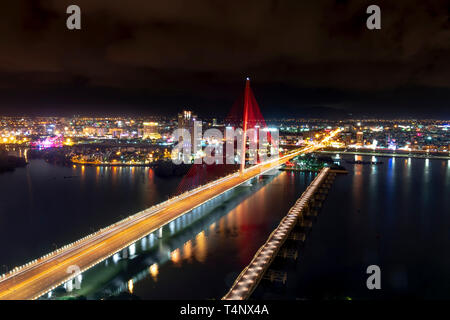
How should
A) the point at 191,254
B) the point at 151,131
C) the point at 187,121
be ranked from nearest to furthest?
1. the point at 191,254
2. the point at 187,121
3. the point at 151,131

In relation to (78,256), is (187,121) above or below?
above

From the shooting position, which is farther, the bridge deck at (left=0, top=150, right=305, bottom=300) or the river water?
the river water

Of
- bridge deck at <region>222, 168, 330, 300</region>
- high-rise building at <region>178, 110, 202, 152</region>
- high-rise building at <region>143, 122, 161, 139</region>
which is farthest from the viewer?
high-rise building at <region>143, 122, 161, 139</region>

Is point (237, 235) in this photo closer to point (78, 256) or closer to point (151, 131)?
point (78, 256)

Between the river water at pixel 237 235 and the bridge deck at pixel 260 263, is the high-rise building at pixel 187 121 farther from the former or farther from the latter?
the bridge deck at pixel 260 263

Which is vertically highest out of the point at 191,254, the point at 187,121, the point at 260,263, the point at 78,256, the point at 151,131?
the point at 187,121

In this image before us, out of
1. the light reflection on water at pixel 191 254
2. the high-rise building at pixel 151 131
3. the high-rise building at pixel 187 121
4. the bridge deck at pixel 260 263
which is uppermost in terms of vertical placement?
the high-rise building at pixel 187 121

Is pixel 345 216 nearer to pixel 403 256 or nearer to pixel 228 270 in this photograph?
pixel 403 256

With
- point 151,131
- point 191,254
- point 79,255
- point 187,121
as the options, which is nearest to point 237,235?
point 191,254

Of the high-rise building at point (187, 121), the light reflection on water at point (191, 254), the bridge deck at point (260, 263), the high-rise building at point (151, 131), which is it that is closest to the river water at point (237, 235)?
the light reflection on water at point (191, 254)

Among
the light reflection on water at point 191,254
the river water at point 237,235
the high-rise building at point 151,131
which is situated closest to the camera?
the light reflection on water at point 191,254

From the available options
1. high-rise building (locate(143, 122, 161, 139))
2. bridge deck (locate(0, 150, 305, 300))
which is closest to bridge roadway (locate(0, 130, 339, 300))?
bridge deck (locate(0, 150, 305, 300))

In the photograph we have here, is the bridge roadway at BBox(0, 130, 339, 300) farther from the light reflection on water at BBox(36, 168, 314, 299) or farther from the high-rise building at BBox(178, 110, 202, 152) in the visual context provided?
the high-rise building at BBox(178, 110, 202, 152)

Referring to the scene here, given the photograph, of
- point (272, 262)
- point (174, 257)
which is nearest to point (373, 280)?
point (272, 262)
